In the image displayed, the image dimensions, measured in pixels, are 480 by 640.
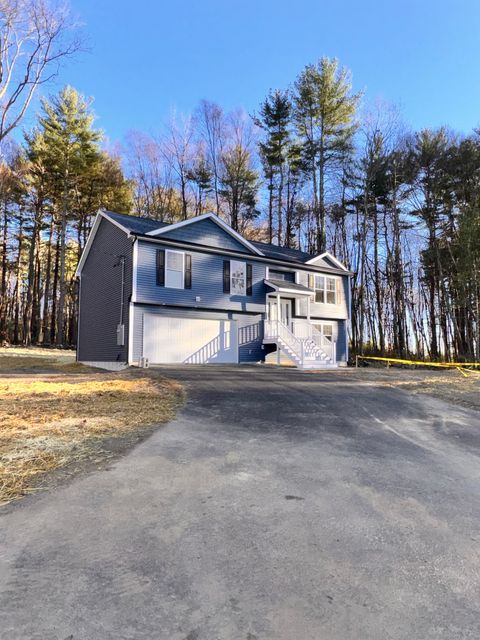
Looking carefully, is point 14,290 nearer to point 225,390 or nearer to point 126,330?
point 126,330

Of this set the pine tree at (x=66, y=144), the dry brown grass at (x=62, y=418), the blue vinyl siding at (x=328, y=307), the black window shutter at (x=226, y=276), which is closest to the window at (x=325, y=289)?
the blue vinyl siding at (x=328, y=307)

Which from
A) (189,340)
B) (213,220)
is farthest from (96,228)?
(189,340)

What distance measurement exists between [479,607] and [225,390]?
24.2ft

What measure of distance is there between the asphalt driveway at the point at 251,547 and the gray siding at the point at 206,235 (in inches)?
520

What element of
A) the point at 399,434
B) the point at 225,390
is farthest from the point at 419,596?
the point at 225,390

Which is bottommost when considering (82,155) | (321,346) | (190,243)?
(321,346)

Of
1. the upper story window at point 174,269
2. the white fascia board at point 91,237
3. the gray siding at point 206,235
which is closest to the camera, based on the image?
the upper story window at point 174,269

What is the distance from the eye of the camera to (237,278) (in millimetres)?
18812

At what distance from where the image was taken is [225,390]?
9.27 m

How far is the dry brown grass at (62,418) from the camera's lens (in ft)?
12.8

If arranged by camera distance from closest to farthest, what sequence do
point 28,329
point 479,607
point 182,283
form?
point 479,607, point 182,283, point 28,329

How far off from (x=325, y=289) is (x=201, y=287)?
27.5 ft

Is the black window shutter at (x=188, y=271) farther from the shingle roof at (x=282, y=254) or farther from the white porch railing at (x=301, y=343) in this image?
the shingle roof at (x=282, y=254)

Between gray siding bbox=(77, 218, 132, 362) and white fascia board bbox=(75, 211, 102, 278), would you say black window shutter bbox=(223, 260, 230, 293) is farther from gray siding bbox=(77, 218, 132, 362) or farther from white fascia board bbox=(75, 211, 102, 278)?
white fascia board bbox=(75, 211, 102, 278)
